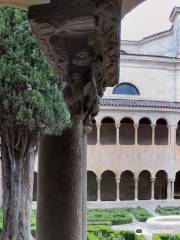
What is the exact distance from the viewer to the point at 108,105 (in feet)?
98.3

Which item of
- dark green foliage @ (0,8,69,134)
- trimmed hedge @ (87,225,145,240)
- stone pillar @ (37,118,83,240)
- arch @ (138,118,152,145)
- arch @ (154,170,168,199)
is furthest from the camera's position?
arch @ (154,170,168,199)

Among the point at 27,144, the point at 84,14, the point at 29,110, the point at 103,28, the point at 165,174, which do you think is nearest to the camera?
the point at 84,14

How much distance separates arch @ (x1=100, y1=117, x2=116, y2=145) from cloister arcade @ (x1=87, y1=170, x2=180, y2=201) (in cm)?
218

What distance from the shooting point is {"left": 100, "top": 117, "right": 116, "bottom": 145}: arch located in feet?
107

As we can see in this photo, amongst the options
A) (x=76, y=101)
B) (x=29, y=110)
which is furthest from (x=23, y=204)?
(x=76, y=101)

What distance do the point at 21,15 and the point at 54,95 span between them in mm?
2232

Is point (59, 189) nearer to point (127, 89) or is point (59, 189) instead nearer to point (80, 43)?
point (80, 43)

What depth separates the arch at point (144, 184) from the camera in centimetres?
3369

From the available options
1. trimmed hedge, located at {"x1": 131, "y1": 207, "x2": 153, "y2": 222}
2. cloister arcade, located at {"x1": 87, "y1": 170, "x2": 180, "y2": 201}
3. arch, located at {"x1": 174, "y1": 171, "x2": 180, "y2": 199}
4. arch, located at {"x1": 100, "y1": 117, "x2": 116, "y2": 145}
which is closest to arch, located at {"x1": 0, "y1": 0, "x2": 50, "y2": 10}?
trimmed hedge, located at {"x1": 131, "y1": 207, "x2": 153, "y2": 222}

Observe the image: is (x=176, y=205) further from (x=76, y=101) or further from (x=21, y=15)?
(x=76, y=101)

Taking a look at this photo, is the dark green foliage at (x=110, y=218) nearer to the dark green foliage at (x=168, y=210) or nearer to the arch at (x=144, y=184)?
the dark green foliage at (x=168, y=210)

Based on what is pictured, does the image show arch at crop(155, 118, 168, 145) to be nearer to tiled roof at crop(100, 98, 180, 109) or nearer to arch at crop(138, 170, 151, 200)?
tiled roof at crop(100, 98, 180, 109)

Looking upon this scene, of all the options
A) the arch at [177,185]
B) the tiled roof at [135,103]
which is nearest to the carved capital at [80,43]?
the tiled roof at [135,103]

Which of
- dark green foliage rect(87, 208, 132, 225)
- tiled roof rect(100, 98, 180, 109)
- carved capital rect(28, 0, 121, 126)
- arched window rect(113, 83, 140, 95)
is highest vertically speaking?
arched window rect(113, 83, 140, 95)
